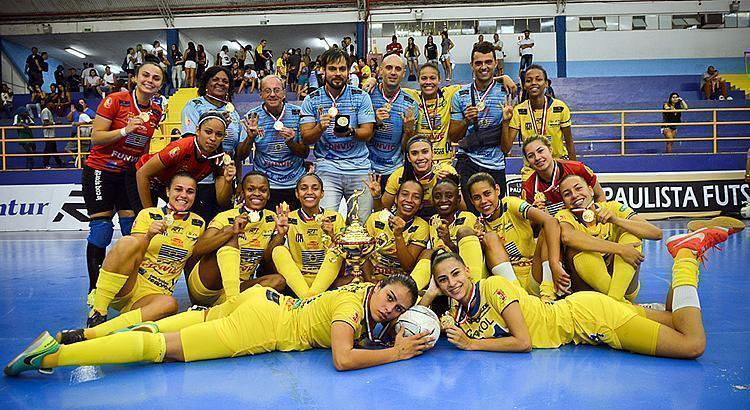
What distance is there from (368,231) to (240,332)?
163cm

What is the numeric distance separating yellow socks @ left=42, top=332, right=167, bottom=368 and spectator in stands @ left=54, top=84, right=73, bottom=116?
777 inches

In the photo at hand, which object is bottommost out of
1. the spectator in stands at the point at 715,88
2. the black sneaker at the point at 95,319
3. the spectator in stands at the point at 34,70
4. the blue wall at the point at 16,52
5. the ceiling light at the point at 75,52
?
the black sneaker at the point at 95,319

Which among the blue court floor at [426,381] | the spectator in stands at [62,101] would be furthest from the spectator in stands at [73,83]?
the blue court floor at [426,381]

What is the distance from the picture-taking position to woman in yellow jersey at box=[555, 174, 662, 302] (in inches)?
175

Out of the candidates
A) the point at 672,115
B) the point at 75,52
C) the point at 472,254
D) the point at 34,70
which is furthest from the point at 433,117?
the point at 75,52

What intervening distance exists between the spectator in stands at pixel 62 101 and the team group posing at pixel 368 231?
17.7 meters

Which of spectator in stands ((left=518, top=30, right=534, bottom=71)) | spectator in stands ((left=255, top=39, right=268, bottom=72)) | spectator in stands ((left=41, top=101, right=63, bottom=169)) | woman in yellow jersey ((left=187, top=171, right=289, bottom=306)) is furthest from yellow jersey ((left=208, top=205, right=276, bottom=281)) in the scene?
spectator in stands ((left=518, top=30, right=534, bottom=71))

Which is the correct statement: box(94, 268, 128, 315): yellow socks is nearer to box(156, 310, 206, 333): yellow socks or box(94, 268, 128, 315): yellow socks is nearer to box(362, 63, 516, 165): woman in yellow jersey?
box(156, 310, 206, 333): yellow socks

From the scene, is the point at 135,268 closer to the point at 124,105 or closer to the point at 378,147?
the point at 124,105

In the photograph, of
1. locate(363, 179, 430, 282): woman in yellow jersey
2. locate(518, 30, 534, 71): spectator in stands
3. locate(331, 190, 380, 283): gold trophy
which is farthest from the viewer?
locate(518, 30, 534, 71): spectator in stands

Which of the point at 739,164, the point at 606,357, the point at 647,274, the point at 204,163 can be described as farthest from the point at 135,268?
the point at 739,164

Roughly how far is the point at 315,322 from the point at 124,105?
2.75 meters

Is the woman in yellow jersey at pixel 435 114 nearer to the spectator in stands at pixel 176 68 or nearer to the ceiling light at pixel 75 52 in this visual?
the spectator in stands at pixel 176 68

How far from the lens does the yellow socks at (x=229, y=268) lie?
459 cm
